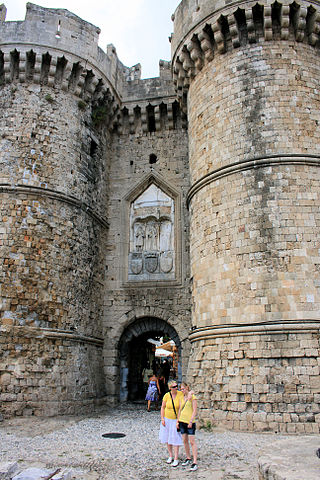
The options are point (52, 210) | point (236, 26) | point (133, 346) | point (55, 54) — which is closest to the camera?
point (236, 26)

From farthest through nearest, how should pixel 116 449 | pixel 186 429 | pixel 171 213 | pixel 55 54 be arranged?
pixel 171 213
pixel 55 54
pixel 116 449
pixel 186 429

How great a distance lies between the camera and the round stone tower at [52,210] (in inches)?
313

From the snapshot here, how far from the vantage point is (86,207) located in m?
9.88

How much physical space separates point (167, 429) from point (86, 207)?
20.9ft

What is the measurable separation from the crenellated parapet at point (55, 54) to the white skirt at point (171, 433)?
8.33 metres

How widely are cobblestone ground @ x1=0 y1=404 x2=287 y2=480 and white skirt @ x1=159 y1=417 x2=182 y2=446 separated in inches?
9.9

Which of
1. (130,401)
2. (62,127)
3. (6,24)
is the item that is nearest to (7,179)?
(62,127)

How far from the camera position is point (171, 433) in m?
4.44

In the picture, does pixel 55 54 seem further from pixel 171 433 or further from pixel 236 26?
pixel 171 433

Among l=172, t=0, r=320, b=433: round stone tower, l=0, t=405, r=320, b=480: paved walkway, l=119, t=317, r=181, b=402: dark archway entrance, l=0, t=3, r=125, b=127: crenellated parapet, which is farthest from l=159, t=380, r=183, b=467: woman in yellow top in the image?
l=0, t=3, r=125, b=127: crenellated parapet

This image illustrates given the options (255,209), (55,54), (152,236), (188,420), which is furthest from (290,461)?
(55,54)

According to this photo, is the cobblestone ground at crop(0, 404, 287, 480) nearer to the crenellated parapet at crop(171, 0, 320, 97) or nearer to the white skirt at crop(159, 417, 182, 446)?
the white skirt at crop(159, 417, 182, 446)

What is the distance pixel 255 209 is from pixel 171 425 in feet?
13.4

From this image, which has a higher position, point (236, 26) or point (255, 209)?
point (236, 26)
